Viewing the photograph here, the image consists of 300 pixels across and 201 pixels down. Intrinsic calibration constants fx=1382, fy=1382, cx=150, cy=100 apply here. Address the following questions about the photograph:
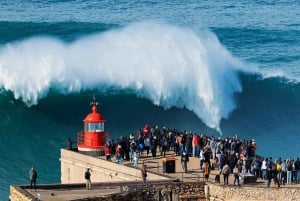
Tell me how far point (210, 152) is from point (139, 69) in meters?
19.6

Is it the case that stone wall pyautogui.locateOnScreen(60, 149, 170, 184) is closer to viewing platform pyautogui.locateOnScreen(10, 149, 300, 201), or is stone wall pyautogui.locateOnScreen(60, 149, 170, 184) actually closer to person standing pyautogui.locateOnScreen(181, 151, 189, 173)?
viewing platform pyautogui.locateOnScreen(10, 149, 300, 201)

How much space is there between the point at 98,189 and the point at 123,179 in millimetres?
4200

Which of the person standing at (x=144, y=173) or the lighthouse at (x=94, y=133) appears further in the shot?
the lighthouse at (x=94, y=133)

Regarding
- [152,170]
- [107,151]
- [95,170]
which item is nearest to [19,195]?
[152,170]

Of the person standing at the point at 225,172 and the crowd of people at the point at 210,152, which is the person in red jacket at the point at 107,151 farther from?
the person standing at the point at 225,172

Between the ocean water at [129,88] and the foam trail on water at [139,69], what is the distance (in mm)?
48

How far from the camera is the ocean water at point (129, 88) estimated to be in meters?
53.7

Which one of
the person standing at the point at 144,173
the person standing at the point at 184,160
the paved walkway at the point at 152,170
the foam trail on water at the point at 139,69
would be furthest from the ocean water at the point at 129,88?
the person standing at the point at 144,173

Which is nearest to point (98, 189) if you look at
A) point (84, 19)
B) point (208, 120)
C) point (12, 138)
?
point (12, 138)

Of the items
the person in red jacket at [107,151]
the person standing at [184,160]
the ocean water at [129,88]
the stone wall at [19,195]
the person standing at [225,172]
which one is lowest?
the stone wall at [19,195]

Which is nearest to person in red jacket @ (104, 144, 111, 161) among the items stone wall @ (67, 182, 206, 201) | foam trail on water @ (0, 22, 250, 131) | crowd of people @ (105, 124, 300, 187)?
crowd of people @ (105, 124, 300, 187)

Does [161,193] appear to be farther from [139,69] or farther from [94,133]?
[139,69]

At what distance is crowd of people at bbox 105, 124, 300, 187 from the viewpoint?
136 ft

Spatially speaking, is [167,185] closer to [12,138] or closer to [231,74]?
[12,138]
